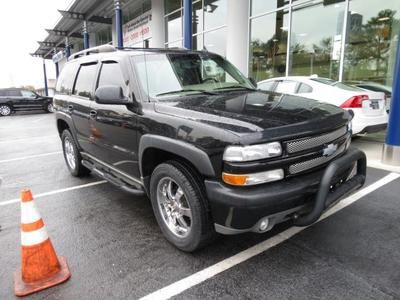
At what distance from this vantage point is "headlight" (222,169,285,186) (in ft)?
7.62

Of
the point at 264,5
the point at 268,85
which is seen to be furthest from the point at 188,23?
the point at 264,5

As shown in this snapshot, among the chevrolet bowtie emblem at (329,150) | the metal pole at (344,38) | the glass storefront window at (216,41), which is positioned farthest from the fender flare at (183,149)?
the glass storefront window at (216,41)

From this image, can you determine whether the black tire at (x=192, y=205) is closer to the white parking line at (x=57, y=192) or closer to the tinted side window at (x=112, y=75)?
the tinted side window at (x=112, y=75)

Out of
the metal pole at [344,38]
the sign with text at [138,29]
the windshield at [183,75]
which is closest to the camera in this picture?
the windshield at [183,75]

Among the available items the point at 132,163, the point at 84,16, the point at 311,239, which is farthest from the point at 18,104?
the point at 311,239

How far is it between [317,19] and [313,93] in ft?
12.5

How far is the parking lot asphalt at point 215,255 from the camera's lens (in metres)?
2.43

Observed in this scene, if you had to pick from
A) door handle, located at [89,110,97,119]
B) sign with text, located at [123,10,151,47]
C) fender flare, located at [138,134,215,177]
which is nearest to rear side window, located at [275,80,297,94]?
door handle, located at [89,110,97,119]

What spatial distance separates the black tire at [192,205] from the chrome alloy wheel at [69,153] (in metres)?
3.09

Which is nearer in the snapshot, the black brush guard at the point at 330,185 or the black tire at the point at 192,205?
the black brush guard at the point at 330,185

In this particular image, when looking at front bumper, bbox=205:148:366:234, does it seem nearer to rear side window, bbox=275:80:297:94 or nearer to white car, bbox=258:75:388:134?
white car, bbox=258:75:388:134

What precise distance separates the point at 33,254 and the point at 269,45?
10.7 m

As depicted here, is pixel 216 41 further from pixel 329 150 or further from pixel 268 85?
pixel 329 150

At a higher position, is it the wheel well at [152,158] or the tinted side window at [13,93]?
the tinted side window at [13,93]
